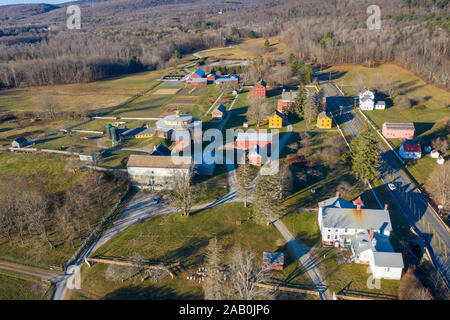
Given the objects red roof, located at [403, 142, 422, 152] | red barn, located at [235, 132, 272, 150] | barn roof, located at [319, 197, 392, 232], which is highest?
red barn, located at [235, 132, 272, 150]

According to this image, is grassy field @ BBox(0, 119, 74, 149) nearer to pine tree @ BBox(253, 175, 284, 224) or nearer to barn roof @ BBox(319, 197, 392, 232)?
pine tree @ BBox(253, 175, 284, 224)

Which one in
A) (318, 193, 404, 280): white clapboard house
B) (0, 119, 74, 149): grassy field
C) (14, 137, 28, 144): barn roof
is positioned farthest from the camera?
(0, 119, 74, 149): grassy field

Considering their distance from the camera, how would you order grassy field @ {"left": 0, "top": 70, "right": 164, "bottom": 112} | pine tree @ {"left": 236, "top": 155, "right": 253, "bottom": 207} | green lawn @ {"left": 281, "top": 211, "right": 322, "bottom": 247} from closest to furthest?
green lawn @ {"left": 281, "top": 211, "right": 322, "bottom": 247}, pine tree @ {"left": 236, "top": 155, "right": 253, "bottom": 207}, grassy field @ {"left": 0, "top": 70, "right": 164, "bottom": 112}

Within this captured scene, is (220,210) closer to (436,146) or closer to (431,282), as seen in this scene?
(431,282)

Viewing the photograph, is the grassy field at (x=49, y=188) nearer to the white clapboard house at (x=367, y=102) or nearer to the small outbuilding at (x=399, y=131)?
the small outbuilding at (x=399, y=131)

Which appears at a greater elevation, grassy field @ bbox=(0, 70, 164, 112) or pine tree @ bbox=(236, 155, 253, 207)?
grassy field @ bbox=(0, 70, 164, 112)

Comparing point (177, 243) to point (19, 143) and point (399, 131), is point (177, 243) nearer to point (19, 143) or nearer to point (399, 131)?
point (19, 143)

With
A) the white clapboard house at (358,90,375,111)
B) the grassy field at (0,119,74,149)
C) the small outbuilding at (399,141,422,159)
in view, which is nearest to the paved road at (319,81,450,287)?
the small outbuilding at (399,141,422,159)
